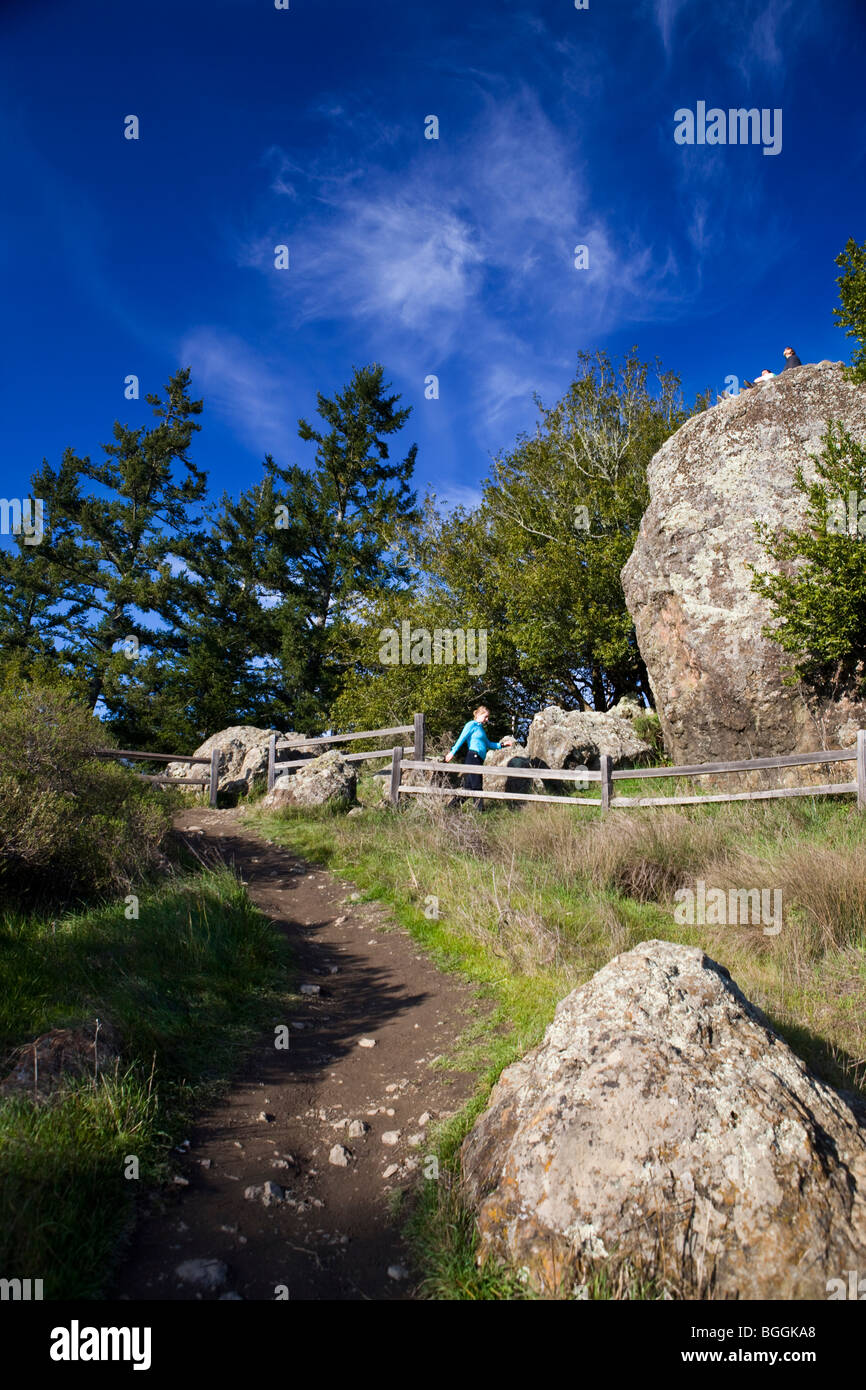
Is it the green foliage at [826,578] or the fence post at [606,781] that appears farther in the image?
the fence post at [606,781]

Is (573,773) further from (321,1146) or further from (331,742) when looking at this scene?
(321,1146)

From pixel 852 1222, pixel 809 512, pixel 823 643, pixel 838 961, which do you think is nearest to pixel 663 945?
pixel 852 1222

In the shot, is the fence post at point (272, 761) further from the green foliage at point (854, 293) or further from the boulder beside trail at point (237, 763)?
the green foliage at point (854, 293)

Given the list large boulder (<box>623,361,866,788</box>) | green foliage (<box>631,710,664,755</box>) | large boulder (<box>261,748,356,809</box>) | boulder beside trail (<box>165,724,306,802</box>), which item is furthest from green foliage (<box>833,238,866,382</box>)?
boulder beside trail (<box>165,724,306,802</box>)

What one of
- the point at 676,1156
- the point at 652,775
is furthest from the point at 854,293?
the point at 676,1156

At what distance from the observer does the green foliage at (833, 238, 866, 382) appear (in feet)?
31.7

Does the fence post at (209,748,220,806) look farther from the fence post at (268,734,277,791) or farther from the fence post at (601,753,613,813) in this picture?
the fence post at (601,753,613,813)

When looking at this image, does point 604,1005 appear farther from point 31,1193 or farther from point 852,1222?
point 31,1193

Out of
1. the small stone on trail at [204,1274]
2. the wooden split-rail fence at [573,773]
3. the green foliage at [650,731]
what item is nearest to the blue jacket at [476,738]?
the wooden split-rail fence at [573,773]

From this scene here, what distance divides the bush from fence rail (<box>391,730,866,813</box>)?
14.3ft

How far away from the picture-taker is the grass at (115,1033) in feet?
8.51

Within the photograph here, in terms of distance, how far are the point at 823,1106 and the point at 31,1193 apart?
2921 mm

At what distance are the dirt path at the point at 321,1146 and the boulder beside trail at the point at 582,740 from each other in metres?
8.74

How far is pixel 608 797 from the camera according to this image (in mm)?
10109
